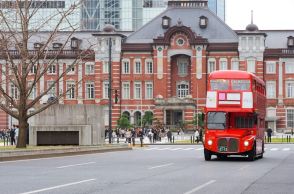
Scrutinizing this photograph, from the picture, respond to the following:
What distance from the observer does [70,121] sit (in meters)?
46.8

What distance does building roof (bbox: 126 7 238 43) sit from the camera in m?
106

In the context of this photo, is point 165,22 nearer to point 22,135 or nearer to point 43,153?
point 22,135

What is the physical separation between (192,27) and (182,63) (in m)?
5.02

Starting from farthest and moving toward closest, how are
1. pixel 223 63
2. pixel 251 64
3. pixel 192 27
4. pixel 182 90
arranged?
pixel 182 90 < pixel 192 27 < pixel 223 63 < pixel 251 64

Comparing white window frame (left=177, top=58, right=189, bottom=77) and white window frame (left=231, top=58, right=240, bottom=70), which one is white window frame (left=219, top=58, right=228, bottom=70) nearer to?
white window frame (left=231, top=58, right=240, bottom=70)

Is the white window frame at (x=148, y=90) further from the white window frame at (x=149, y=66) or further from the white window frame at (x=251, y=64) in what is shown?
the white window frame at (x=251, y=64)

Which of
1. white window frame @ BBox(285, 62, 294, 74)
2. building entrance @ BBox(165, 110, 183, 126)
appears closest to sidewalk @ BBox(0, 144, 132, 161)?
building entrance @ BBox(165, 110, 183, 126)

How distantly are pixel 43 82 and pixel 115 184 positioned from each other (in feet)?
303

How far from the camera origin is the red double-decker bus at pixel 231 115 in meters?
33.2

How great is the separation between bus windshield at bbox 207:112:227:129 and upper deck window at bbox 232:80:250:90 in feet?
3.93

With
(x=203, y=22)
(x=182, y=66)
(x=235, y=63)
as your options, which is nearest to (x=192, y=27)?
(x=203, y=22)

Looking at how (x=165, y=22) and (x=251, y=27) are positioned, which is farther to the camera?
(x=165, y=22)

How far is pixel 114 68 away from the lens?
10719cm

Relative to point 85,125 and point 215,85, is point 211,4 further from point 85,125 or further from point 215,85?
point 215,85
